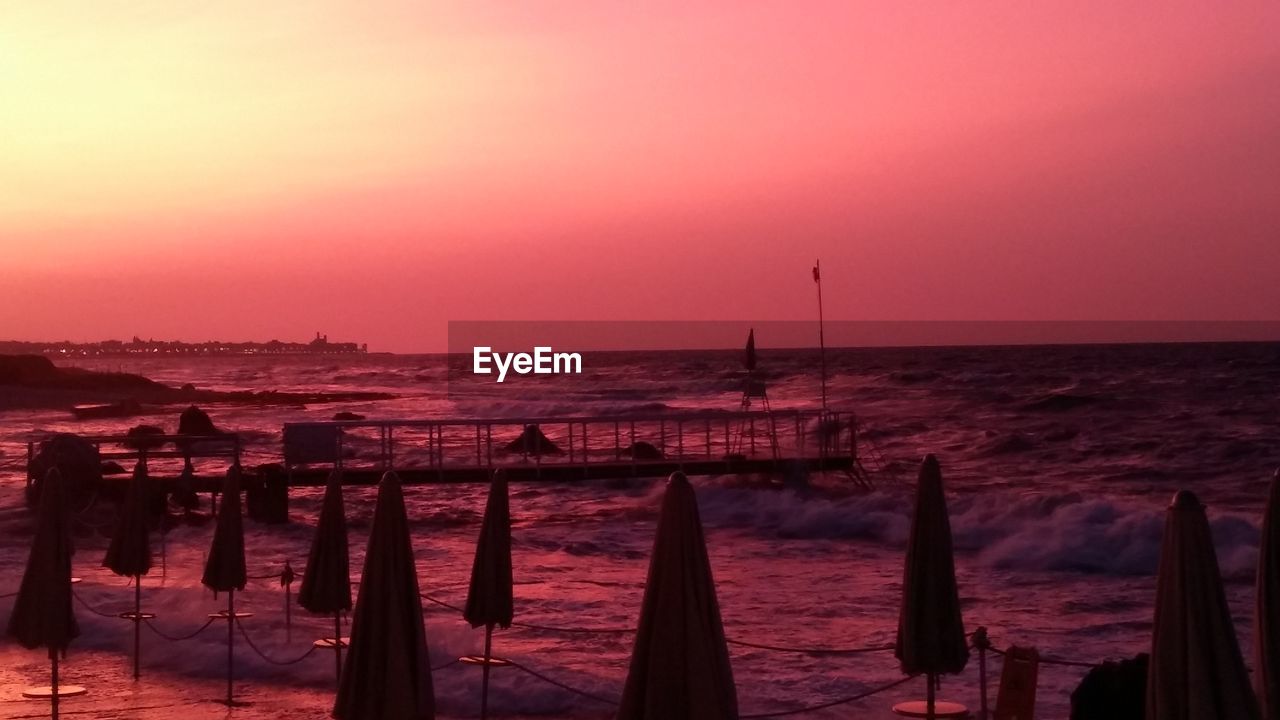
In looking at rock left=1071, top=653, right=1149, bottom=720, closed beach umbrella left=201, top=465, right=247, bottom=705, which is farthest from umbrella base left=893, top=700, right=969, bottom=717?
closed beach umbrella left=201, top=465, right=247, bottom=705

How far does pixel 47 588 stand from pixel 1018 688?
7.40 meters

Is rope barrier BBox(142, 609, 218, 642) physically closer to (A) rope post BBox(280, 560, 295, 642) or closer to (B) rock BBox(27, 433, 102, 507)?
(A) rope post BBox(280, 560, 295, 642)

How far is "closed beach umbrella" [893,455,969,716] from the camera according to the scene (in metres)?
9.56

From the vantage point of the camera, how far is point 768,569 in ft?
82.7

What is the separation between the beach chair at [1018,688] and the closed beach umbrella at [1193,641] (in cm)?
308

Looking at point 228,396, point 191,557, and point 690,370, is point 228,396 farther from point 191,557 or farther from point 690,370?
point 191,557

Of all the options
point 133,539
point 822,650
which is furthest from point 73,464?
point 822,650

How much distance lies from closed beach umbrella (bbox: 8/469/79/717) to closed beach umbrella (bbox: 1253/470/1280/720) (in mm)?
8414

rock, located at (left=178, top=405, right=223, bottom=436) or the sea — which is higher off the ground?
rock, located at (left=178, top=405, right=223, bottom=436)

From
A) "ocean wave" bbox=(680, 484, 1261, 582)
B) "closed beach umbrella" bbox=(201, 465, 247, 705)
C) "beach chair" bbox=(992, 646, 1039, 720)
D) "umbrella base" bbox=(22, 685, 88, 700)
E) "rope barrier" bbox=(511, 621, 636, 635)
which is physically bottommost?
"ocean wave" bbox=(680, 484, 1261, 582)

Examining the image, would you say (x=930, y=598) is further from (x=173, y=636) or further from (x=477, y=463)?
(x=477, y=463)

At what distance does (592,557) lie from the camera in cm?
2619

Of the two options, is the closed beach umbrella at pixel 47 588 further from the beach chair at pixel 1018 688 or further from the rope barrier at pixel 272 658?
the beach chair at pixel 1018 688

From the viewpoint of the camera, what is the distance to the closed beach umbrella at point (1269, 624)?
7145mm
